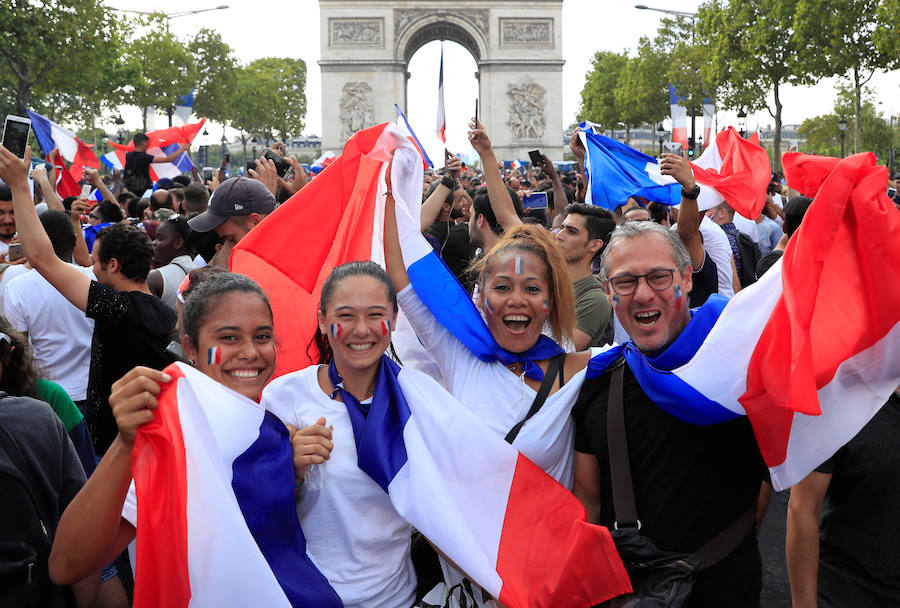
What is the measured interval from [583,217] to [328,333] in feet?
8.70

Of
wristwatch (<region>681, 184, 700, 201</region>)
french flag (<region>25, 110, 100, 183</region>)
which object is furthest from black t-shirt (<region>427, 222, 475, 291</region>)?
french flag (<region>25, 110, 100, 183</region>)

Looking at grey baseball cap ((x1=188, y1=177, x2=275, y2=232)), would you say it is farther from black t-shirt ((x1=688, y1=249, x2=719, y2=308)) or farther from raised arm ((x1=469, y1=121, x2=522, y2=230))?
black t-shirt ((x1=688, y1=249, x2=719, y2=308))

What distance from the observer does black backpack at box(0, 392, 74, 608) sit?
7.18 ft

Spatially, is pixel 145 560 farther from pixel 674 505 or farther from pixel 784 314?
pixel 784 314

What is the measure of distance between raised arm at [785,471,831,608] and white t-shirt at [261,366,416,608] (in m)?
1.23

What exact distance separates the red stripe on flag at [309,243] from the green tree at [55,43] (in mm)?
20496

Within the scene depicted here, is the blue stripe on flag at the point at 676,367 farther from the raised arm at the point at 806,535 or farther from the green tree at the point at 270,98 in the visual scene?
the green tree at the point at 270,98

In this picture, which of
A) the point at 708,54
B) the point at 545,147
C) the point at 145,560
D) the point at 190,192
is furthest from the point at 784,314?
the point at 545,147

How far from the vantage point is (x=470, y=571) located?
247 centimetres

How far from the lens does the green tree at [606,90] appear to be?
191 feet

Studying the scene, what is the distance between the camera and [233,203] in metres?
4.53

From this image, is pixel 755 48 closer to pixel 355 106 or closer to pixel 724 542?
pixel 355 106

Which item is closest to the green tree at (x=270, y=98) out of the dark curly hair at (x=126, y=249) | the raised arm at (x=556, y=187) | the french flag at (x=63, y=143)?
the french flag at (x=63, y=143)

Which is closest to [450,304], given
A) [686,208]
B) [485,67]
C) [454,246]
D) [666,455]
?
[666,455]
